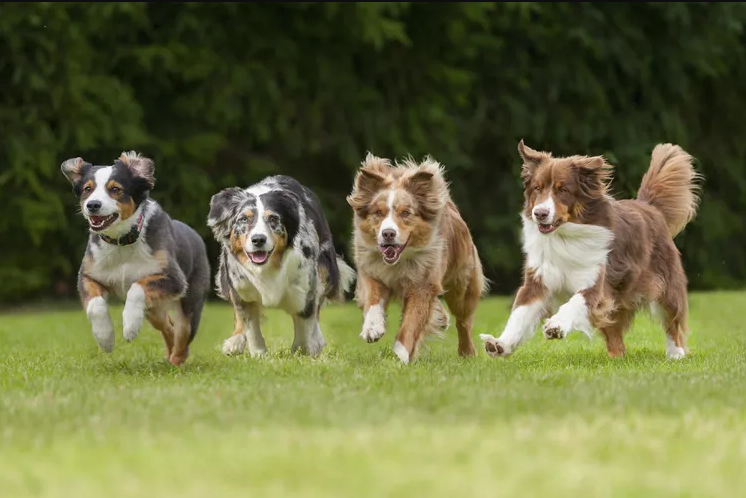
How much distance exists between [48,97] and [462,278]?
362 inches

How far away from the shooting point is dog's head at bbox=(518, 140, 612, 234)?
7.70 meters

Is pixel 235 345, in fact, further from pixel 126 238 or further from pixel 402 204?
pixel 402 204

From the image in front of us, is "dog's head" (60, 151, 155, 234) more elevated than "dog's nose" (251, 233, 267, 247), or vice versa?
"dog's head" (60, 151, 155, 234)

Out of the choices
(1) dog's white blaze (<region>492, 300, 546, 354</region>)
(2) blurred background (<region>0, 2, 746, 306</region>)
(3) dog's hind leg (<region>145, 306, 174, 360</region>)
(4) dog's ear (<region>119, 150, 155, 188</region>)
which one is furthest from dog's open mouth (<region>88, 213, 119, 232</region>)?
(2) blurred background (<region>0, 2, 746, 306</region>)

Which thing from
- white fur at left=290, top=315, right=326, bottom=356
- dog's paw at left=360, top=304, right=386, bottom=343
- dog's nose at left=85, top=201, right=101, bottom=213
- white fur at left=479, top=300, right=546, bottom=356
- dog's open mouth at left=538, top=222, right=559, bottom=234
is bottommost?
white fur at left=290, top=315, right=326, bottom=356

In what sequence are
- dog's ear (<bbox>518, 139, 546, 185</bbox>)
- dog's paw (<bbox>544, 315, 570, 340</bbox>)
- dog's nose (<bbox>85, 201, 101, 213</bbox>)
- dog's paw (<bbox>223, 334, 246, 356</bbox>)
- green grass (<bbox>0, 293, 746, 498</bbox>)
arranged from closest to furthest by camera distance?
green grass (<bbox>0, 293, 746, 498</bbox>), dog's paw (<bbox>544, 315, 570, 340</bbox>), dog's nose (<bbox>85, 201, 101, 213</bbox>), dog's ear (<bbox>518, 139, 546, 185</bbox>), dog's paw (<bbox>223, 334, 246, 356</bbox>)

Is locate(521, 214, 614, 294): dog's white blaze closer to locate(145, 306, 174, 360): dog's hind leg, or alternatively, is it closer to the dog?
the dog

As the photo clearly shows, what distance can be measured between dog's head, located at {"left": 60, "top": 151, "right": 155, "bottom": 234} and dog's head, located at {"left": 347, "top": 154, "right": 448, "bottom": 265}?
147cm

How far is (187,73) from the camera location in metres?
17.0

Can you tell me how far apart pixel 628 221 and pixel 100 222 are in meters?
3.58

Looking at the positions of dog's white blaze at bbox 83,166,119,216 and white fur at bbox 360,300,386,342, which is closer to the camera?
dog's white blaze at bbox 83,166,119,216

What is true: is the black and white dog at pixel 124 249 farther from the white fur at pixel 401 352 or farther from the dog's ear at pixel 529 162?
the dog's ear at pixel 529 162

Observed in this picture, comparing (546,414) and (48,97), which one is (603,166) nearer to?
(546,414)

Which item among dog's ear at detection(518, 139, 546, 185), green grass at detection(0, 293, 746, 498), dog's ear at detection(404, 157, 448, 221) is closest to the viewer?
green grass at detection(0, 293, 746, 498)
